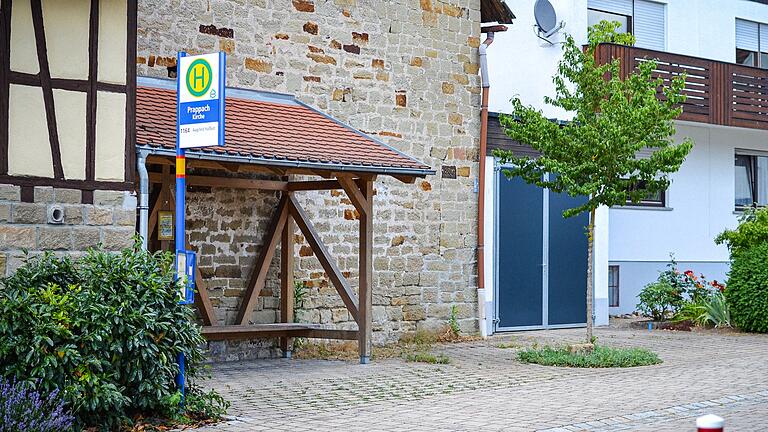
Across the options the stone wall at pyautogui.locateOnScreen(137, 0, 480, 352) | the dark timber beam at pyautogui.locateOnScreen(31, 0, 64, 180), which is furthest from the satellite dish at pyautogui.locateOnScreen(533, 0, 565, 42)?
the dark timber beam at pyautogui.locateOnScreen(31, 0, 64, 180)

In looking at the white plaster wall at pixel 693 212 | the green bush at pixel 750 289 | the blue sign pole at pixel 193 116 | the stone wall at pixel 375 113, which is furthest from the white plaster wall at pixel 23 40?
the white plaster wall at pixel 693 212

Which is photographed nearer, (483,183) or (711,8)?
(483,183)

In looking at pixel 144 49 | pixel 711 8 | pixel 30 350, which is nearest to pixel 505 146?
pixel 144 49

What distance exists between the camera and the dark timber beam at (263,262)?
13.5 m

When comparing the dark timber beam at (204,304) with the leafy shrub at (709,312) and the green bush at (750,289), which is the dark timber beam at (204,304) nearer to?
the green bush at (750,289)

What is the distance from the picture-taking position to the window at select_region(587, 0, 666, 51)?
21703 mm

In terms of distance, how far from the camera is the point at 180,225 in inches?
365

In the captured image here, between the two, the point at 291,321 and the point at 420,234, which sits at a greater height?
the point at 420,234

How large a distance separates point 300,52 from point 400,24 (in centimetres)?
195

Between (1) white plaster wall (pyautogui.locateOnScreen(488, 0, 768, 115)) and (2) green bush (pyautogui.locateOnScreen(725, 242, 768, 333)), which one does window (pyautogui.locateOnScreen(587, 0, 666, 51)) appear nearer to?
(1) white plaster wall (pyautogui.locateOnScreen(488, 0, 768, 115))

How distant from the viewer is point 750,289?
17516 millimetres

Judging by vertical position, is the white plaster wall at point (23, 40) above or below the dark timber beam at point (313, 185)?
above

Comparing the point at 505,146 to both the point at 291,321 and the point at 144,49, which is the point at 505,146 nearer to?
the point at 291,321

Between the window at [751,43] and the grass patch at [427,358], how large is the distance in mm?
13886
